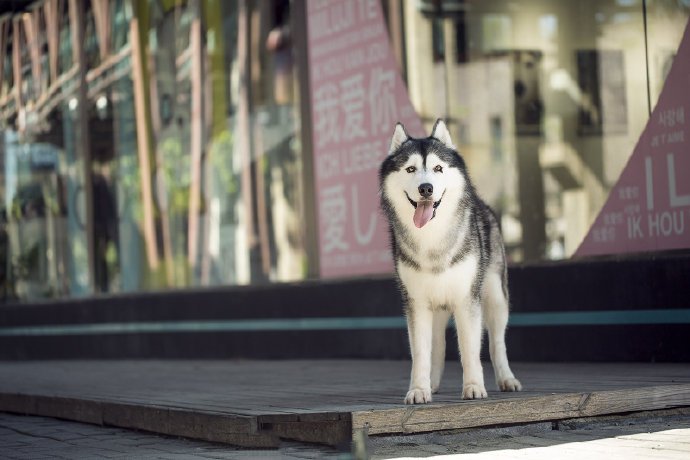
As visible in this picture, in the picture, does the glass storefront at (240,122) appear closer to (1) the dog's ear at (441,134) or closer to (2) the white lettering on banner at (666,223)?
(2) the white lettering on banner at (666,223)

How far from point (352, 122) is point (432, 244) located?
5.50 meters

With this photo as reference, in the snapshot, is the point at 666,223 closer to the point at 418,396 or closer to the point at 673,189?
the point at 673,189

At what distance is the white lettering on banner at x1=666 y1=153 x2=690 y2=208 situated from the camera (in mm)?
8930

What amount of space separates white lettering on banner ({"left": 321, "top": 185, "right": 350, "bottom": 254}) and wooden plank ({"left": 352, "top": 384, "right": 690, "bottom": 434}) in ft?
19.0

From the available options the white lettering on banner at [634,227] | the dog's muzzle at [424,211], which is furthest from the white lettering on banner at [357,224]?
the dog's muzzle at [424,211]

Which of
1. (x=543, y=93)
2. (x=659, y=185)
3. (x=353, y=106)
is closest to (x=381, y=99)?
(x=353, y=106)

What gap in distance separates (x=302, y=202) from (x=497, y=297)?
5.60 meters

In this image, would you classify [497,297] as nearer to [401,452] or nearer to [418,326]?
[418,326]

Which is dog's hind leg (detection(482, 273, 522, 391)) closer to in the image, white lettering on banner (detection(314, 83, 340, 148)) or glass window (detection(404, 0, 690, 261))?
glass window (detection(404, 0, 690, 261))

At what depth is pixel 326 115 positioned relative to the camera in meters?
12.5

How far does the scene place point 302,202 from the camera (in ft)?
42.1

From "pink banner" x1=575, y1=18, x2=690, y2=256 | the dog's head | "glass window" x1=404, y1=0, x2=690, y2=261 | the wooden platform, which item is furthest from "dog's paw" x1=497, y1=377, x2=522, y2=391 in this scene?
"glass window" x1=404, y1=0, x2=690, y2=261

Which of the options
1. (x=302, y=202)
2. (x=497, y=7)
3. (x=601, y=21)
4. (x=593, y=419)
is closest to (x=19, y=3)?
(x=302, y=202)

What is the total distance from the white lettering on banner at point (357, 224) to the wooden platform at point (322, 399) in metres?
1.25
